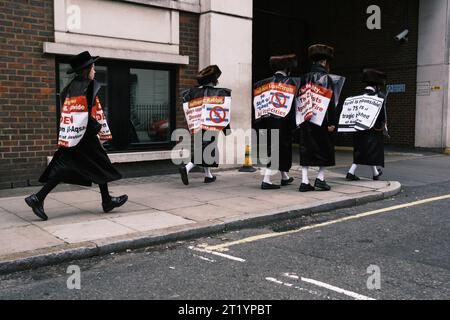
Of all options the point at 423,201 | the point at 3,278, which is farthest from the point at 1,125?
the point at 423,201

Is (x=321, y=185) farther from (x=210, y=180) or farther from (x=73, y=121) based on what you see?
(x=73, y=121)

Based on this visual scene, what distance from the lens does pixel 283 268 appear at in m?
4.77

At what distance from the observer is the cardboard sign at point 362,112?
30.3 feet

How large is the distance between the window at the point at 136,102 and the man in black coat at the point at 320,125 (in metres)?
3.05

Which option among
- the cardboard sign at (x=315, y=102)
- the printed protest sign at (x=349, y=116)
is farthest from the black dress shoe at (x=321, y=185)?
the printed protest sign at (x=349, y=116)

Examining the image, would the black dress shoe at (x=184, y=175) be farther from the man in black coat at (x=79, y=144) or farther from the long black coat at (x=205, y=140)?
the man in black coat at (x=79, y=144)

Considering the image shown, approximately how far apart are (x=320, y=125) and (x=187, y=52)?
3.50m

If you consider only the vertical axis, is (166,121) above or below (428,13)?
below

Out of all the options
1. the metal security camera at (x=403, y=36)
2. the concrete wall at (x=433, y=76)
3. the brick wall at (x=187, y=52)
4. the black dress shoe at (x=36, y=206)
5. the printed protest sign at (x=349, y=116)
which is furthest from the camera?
the metal security camera at (x=403, y=36)

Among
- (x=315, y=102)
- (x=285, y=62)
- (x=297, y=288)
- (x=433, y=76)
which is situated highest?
(x=433, y=76)

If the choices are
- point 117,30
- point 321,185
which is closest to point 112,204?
point 321,185
